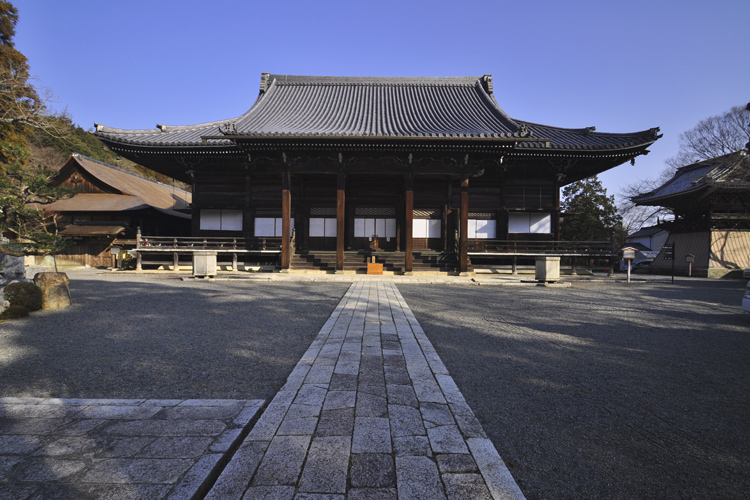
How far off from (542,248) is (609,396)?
45.7 ft

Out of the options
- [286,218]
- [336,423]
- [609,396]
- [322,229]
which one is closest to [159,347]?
[336,423]

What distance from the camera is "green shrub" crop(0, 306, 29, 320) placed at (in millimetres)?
5680

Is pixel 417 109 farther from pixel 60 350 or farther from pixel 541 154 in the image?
pixel 60 350

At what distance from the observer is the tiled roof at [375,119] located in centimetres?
1338

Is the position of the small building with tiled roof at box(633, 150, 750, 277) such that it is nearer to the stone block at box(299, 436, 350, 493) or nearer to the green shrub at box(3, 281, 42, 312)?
the stone block at box(299, 436, 350, 493)

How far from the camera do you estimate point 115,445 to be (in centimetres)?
204

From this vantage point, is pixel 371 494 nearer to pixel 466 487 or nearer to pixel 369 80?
pixel 466 487

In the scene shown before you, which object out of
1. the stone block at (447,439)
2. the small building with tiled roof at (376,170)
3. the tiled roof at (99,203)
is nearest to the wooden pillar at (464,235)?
the small building with tiled roof at (376,170)

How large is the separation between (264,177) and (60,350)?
13658 millimetres

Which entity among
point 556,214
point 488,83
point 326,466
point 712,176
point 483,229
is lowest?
point 326,466

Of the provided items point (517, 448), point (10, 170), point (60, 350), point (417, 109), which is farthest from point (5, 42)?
point (517, 448)

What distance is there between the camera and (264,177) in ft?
54.9

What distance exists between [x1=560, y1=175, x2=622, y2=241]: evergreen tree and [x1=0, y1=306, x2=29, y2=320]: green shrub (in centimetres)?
2965

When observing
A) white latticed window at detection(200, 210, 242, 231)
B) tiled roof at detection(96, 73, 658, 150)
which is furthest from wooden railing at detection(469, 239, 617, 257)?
white latticed window at detection(200, 210, 242, 231)
